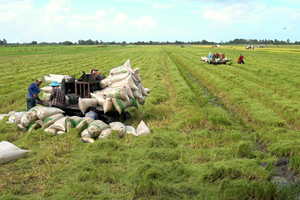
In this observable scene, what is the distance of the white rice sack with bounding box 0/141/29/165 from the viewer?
204 inches

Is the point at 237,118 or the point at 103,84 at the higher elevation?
the point at 103,84

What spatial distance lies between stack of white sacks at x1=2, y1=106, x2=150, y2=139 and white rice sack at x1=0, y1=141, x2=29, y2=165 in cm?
130

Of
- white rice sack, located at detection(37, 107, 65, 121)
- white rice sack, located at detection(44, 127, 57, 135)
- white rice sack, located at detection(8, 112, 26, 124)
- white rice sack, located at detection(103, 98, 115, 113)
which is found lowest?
white rice sack, located at detection(44, 127, 57, 135)

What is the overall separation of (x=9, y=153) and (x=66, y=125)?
1684 millimetres

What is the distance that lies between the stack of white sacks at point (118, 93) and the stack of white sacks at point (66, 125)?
561mm

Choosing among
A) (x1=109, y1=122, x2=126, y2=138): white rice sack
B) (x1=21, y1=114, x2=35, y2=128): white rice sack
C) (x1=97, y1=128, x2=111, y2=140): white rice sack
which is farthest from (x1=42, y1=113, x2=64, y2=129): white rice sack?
(x1=109, y1=122, x2=126, y2=138): white rice sack

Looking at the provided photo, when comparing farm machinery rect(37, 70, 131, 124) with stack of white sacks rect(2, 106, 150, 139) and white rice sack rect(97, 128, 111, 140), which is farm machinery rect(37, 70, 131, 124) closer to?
stack of white sacks rect(2, 106, 150, 139)

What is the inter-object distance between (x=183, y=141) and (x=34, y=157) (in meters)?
3.21

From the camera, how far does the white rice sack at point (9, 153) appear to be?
5191 millimetres

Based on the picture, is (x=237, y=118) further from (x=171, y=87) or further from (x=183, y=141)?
(x=171, y=87)

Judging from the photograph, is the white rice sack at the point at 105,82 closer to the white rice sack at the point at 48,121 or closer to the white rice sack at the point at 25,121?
the white rice sack at the point at 48,121

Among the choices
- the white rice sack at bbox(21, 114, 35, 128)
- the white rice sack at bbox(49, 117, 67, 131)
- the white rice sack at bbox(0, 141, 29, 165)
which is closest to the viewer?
the white rice sack at bbox(0, 141, 29, 165)

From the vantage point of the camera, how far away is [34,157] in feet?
17.9

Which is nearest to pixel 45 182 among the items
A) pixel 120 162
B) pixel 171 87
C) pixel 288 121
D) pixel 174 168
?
pixel 120 162
